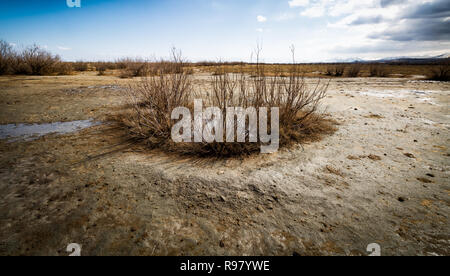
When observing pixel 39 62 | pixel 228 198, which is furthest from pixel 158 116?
pixel 39 62

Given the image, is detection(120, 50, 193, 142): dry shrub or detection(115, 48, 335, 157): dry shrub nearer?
detection(115, 48, 335, 157): dry shrub

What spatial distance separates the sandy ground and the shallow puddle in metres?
0.23

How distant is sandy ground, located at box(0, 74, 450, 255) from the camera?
1.59 meters

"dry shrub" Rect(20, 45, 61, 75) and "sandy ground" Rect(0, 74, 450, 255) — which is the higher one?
"dry shrub" Rect(20, 45, 61, 75)

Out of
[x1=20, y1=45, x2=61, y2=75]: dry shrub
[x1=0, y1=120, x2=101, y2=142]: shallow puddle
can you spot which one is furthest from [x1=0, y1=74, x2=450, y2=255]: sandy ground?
[x1=20, y1=45, x2=61, y2=75]: dry shrub

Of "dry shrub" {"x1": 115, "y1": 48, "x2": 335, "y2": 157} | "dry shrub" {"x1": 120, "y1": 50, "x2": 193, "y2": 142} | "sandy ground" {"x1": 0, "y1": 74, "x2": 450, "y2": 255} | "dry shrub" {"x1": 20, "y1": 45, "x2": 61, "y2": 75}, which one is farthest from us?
"dry shrub" {"x1": 20, "y1": 45, "x2": 61, "y2": 75}

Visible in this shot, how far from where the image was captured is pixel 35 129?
4.00m

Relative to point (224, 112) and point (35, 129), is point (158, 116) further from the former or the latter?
point (35, 129)

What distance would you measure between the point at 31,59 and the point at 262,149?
16858 millimetres

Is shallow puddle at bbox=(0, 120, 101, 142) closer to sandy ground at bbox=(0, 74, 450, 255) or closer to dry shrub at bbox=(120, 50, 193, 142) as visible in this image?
sandy ground at bbox=(0, 74, 450, 255)

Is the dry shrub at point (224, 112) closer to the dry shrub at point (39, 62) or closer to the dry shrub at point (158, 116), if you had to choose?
the dry shrub at point (158, 116)
